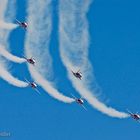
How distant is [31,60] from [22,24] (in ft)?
11.8

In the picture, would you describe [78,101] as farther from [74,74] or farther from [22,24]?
[22,24]

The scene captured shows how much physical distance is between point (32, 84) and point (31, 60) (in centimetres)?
432

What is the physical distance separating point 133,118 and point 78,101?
259 inches

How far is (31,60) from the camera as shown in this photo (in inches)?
1827

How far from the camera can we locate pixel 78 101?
51438 millimetres

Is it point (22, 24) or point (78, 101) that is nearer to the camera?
point (22, 24)

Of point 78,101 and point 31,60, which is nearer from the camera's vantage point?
point 31,60

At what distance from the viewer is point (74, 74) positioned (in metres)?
47.8

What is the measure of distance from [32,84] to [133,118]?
11960 mm

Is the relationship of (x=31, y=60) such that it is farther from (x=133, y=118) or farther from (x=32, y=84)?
(x=133, y=118)

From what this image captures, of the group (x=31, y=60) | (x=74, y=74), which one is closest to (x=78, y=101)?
(x=74, y=74)

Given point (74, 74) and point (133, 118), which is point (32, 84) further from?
point (133, 118)

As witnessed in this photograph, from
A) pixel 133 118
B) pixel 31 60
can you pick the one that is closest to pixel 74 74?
pixel 31 60

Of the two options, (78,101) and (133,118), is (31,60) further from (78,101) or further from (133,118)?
(133,118)
